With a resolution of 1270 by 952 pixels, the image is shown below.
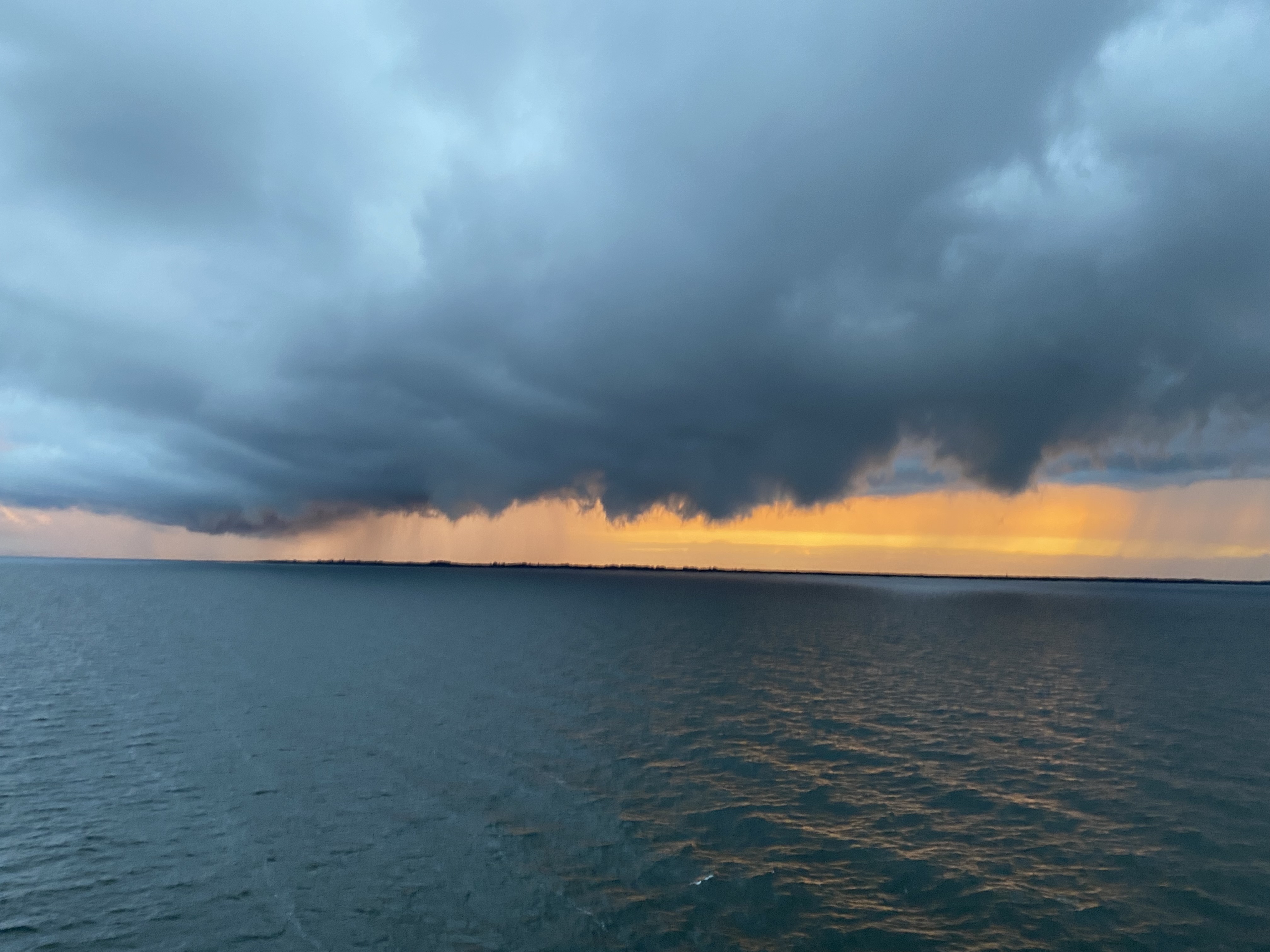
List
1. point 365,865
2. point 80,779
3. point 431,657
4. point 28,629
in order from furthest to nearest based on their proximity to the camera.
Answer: point 28,629 → point 431,657 → point 80,779 → point 365,865

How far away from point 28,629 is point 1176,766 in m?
156

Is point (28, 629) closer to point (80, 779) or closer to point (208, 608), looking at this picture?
point (208, 608)

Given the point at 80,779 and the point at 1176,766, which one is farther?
the point at 1176,766

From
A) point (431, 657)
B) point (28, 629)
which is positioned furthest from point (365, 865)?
point (28, 629)

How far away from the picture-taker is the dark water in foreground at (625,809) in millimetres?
25453

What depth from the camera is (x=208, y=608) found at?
541 feet

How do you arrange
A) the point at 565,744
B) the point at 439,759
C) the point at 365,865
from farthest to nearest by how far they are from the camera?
the point at 565,744
the point at 439,759
the point at 365,865

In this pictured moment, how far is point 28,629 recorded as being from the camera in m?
116

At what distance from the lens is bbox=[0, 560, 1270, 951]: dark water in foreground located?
2545 cm

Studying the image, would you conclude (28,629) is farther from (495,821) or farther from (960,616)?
(960,616)

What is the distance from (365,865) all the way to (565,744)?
19534 millimetres

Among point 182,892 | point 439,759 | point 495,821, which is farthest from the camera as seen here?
point 439,759

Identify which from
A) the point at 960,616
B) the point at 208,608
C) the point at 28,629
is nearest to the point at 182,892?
the point at 28,629

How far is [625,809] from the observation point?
118 feet
